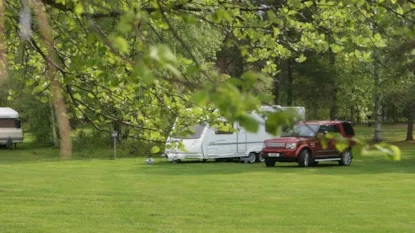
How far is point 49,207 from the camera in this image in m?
12.0

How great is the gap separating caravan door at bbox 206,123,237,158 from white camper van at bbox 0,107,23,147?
17.9 m

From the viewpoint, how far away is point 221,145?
88.9 ft

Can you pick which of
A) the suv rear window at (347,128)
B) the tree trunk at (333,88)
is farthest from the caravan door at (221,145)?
the tree trunk at (333,88)

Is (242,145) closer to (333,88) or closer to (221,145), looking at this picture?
(221,145)

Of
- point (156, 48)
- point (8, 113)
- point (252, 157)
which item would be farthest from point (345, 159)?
point (156, 48)

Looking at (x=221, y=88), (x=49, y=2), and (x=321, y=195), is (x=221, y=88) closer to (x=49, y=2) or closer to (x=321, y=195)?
(x=49, y=2)

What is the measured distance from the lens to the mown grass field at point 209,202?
10.1 meters

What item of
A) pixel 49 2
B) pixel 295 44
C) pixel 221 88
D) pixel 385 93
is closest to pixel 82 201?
pixel 295 44

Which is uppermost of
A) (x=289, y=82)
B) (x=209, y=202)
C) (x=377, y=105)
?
(x=289, y=82)

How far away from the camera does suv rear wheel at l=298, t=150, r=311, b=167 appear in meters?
24.3

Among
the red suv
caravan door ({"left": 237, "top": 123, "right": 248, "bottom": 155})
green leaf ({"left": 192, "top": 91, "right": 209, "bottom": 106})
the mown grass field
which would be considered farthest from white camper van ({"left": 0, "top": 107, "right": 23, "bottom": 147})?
green leaf ({"left": 192, "top": 91, "right": 209, "bottom": 106})

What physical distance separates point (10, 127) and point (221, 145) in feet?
62.8

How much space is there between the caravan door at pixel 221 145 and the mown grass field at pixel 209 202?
572 cm

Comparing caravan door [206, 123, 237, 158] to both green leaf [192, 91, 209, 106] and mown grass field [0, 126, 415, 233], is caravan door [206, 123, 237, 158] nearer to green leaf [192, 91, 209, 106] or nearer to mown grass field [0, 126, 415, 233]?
mown grass field [0, 126, 415, 233]
